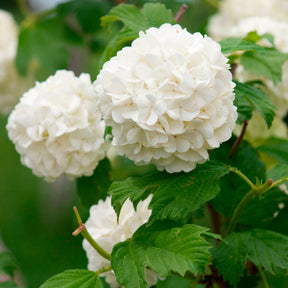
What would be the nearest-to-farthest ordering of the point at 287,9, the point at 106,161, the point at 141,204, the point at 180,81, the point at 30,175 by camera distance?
the point at 180,81 → the point at 141,204 → the point at 106,161 → the point at 287,9 → the point at 30,175

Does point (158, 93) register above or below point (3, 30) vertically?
below

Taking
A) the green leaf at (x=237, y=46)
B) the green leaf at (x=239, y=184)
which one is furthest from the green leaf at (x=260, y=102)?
the green leaf at (x=239, y=184)

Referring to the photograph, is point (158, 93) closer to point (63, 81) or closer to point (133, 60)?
point (133, 60)

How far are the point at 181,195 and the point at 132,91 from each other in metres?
0.22

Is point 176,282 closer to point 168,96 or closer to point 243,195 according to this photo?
point 243,195

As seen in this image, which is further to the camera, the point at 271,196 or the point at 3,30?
the point at 3,30

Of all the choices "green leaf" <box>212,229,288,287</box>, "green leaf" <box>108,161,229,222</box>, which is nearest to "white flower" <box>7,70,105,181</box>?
"green leaf" <box>108,161,229,222</box>

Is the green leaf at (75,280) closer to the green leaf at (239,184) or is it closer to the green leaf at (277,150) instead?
the green leaf at (239,184)

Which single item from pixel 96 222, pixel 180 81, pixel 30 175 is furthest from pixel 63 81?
pixel 30 175

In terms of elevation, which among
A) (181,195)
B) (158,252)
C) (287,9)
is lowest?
(158,252)

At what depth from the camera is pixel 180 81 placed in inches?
35.0

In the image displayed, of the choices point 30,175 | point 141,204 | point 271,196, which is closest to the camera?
point 141,204

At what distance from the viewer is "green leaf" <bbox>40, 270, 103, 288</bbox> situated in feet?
3.20

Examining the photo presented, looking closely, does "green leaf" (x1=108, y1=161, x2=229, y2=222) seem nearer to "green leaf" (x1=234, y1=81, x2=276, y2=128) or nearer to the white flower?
"green leaf" (x1=234, y1=81, x2=276, y2=128)
